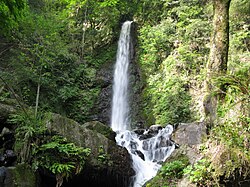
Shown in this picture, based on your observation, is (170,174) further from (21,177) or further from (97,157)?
(21,177)

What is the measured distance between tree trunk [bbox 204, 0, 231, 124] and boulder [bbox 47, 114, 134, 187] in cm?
296

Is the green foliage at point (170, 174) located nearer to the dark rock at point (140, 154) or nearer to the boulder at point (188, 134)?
the boulder at point (188, 134)

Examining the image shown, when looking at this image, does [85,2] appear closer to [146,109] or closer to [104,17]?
[104,17]

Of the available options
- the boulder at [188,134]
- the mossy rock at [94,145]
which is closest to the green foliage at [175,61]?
the boulder at [188,134]

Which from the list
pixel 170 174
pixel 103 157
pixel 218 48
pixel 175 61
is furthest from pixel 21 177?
pixel 175 61

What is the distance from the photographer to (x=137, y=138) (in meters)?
9.98

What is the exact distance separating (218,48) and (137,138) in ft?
18.1

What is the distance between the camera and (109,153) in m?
7.12

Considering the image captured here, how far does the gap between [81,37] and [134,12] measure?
12.5 feet

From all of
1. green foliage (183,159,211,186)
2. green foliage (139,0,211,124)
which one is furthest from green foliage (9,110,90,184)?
green foliage (139,0,211,124)

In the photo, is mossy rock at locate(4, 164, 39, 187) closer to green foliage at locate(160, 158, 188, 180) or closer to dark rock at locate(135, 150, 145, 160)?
green foliage at locate(160, 158, 188, 180)

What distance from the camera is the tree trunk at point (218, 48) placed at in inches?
203

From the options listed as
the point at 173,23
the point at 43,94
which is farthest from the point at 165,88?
the point at 43,94

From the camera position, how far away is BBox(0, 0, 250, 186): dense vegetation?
4180 millimetres
